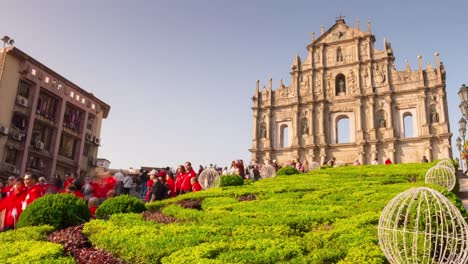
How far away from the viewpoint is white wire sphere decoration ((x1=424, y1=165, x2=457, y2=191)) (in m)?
13.3

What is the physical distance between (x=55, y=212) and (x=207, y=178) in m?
8.56

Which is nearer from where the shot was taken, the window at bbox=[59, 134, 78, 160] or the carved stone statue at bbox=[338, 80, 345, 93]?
the window at bbox=[59, 134, 78, 160]

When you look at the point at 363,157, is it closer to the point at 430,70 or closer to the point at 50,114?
the point at 430,70

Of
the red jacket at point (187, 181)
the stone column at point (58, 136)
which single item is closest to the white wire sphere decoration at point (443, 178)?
the red jacket at point (187, 181)

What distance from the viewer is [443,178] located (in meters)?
13.2

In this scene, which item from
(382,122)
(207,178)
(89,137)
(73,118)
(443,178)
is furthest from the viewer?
(89,137)

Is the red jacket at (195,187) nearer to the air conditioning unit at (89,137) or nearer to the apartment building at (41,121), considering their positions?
the apartment building at (41,121)

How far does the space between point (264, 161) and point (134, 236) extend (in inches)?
1383

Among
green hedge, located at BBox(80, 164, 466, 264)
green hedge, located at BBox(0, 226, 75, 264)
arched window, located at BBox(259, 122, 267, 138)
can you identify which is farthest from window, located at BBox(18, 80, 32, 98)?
green hedge, located at BBox(0, 226, 75, 264)

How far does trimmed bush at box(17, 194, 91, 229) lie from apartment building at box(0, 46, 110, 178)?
24139mm

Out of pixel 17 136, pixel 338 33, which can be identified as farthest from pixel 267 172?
pixel 338 33

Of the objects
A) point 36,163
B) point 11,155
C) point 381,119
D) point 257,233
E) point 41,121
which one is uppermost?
point 381,119

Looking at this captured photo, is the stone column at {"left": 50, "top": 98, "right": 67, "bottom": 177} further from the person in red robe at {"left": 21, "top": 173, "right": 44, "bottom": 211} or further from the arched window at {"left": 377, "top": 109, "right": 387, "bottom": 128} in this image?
the arched window at {"left": 377, "top": 109, "right": 387, "bottom": 128}

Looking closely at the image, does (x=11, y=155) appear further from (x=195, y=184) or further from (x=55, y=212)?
(x=55, y=212)
